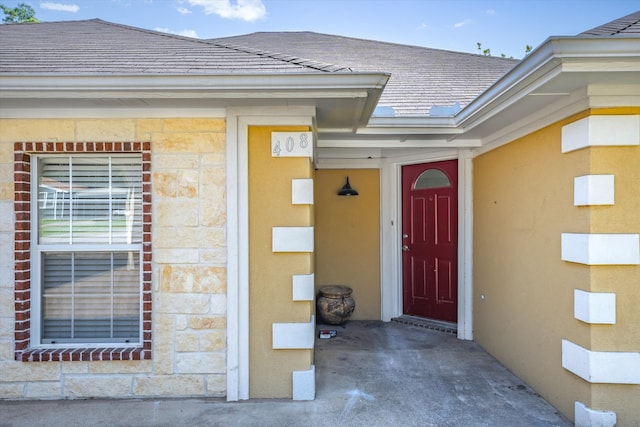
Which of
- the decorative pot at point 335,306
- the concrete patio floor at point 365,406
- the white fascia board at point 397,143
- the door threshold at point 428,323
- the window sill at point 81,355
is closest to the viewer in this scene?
the concrete patio floor at point 365,406

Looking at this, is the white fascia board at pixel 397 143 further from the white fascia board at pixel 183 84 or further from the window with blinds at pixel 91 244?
the window with blinds at pixel 91 244

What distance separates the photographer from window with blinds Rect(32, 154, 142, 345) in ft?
10.5

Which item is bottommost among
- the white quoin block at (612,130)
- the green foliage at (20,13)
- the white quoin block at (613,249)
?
the white quoin block at (613,249)

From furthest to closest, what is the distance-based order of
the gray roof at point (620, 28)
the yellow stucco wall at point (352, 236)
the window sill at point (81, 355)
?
the yellow stucco wall at point (352, 236) → the window sill at point (81, 355) → the gray roof at point (620, 28)

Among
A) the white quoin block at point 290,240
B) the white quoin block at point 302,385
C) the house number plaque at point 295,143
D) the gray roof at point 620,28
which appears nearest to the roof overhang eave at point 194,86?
the house number plaque at point 295,143

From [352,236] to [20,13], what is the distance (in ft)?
65.2

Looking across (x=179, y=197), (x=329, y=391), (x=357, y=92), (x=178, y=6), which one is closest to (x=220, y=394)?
(x=329, y=391)

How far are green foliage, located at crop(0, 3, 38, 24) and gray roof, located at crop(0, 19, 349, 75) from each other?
15929mm

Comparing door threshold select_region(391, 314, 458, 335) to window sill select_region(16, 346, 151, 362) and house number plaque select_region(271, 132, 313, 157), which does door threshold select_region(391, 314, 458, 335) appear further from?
window sill select_region(16, 346, 151, 362)

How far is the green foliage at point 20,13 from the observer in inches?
620

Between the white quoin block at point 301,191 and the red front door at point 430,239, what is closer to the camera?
the white quoin block at point 301,191

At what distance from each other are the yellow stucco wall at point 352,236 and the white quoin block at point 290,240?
8.53ft

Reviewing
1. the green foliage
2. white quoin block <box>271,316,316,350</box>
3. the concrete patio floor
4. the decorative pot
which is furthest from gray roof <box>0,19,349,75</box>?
the green foliage

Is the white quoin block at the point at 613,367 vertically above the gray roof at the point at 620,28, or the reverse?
the gray roof at the point at 620,28
